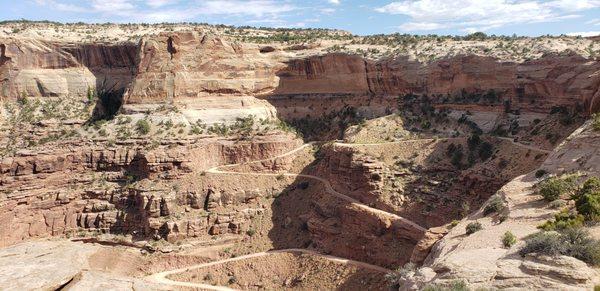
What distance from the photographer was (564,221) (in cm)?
2095

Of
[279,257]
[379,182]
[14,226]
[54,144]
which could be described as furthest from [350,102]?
[14,226]

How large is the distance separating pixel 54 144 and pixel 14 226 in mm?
9626

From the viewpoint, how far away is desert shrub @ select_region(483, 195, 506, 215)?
27.0m

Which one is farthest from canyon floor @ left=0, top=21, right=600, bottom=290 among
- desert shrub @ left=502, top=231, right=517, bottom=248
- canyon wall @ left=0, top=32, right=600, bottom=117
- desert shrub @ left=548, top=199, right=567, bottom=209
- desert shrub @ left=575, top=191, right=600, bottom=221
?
desert shrub @ left=502, top=231, right=517, bottom=248

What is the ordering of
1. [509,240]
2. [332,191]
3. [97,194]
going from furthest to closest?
[97,194]
[332,191]
[509,240]

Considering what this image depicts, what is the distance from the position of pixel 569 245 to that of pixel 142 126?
4528 centimetres

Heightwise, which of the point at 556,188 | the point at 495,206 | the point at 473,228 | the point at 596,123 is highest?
the point at 596,123

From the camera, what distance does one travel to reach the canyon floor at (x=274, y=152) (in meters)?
38.6

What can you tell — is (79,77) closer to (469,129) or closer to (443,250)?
(469,129)

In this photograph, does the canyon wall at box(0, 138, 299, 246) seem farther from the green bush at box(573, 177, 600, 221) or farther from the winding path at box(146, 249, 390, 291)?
the green bush at box(573, 177, 600, 221)

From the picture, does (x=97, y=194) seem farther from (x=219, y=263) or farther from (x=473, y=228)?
(x=473, y=228)

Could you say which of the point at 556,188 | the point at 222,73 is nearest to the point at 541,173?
the point at 556,188

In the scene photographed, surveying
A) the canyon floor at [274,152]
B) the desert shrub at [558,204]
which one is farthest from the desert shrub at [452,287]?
the desert shrub at [558,204]

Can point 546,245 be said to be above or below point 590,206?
below
